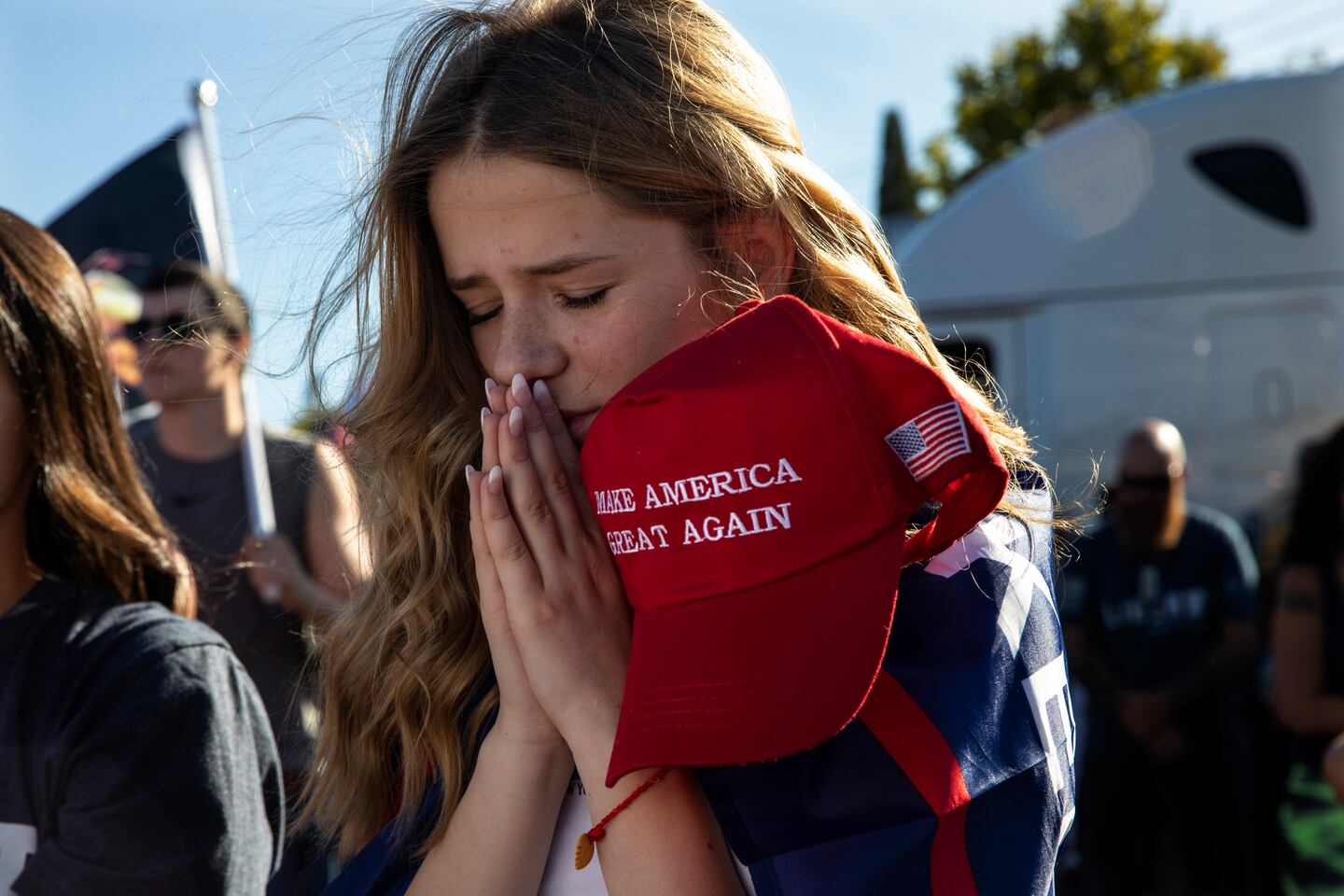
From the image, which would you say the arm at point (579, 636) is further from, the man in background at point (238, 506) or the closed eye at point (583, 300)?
the man in background at point (238, 506)

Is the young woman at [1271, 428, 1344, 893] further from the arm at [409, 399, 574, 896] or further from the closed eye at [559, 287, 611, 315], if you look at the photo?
the closed eye at [559, 287, 611, 315]

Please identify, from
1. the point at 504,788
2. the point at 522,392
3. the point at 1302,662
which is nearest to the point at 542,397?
the point at 522,392

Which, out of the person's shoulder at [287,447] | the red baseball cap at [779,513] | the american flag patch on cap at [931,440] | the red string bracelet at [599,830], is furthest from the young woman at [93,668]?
the person's shoulder at [287,447]

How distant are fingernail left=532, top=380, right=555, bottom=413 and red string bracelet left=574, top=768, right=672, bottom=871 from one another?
44cm

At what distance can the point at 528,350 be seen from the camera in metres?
1.40

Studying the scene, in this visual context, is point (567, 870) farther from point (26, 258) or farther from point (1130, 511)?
point (1130, 511)

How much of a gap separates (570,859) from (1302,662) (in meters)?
3.58

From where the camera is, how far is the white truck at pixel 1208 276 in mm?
6957

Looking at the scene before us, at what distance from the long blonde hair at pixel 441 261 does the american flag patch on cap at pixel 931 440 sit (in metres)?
0.27

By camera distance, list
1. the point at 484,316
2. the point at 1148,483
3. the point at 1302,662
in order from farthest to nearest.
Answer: the point at 1148,483 < the point at 1302,662 < the point at 484,316

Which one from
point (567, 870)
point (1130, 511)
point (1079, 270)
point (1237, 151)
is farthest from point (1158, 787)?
point (567, 870)

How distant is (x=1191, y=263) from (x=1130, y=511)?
2478 millimetres

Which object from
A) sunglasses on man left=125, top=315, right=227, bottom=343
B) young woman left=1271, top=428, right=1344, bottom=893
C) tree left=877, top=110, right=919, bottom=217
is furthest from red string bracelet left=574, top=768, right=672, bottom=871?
tree left=877, top=110, right=919, bottom=217

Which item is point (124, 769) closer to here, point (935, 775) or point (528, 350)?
point (528, 350)
